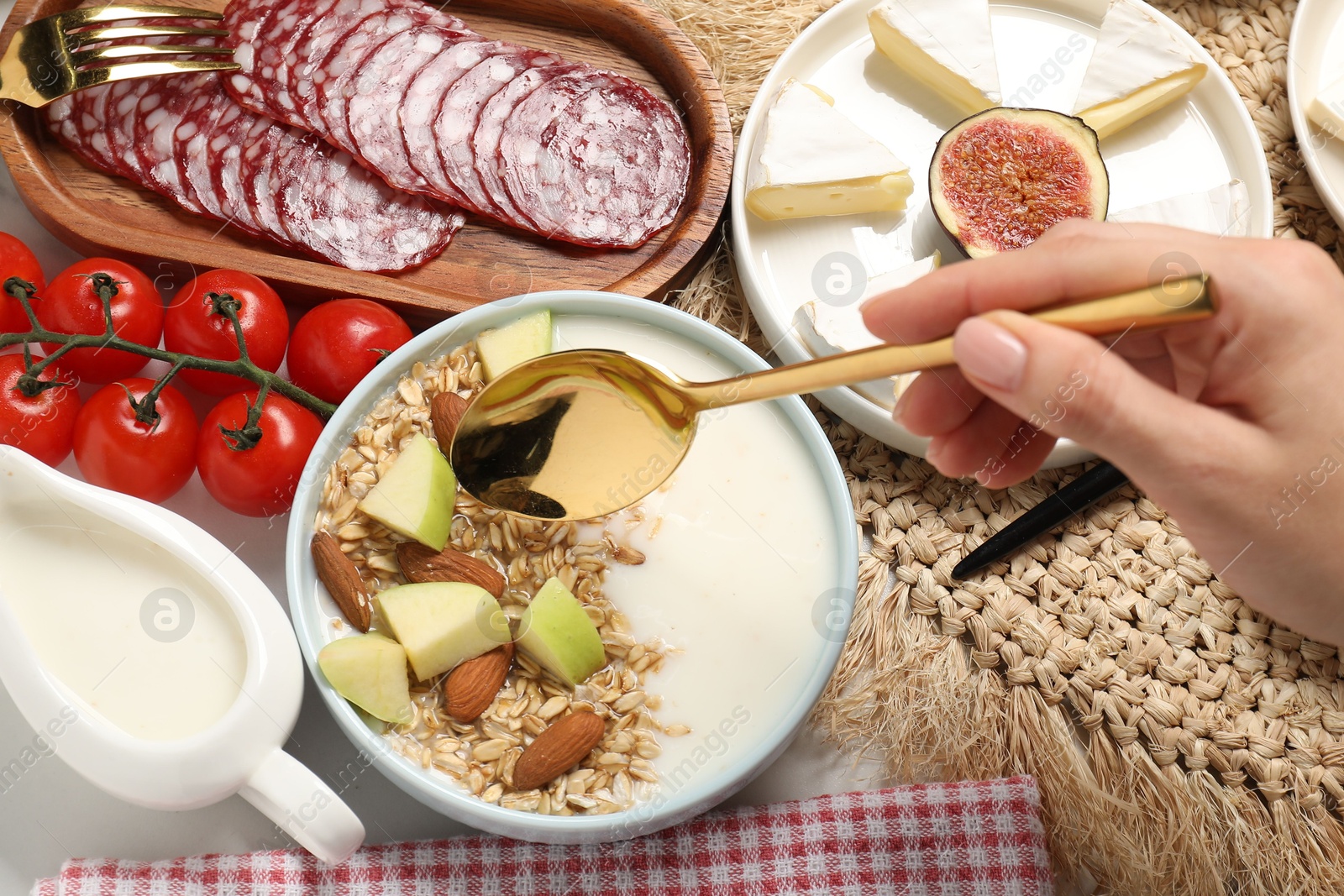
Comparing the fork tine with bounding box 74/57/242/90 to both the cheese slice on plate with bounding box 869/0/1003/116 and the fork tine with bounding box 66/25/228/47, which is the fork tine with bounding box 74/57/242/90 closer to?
the fork tine with bounding box 66/25/228/47

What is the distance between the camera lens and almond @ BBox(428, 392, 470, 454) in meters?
1.32

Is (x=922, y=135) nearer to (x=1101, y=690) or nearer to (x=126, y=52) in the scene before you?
(x=1101, y=690)

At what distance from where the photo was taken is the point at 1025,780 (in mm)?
1420

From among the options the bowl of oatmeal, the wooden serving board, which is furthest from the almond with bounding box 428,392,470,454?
the wooden serving board

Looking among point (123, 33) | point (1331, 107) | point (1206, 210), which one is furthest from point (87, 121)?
point (1331, 107)

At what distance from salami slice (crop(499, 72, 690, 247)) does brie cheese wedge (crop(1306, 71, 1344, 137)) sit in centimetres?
107

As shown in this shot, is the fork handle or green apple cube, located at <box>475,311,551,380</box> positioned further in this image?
green apple cube, located at <box>475,311,551,380</box>

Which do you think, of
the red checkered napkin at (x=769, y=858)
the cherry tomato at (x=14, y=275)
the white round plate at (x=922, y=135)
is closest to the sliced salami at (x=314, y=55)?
the cherry tomato at (x=14, y=275)

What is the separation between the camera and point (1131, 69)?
5.30 feet

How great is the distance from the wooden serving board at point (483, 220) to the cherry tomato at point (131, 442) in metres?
0.25

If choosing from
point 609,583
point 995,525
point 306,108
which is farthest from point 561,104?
point 995,525

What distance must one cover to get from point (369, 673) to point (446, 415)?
0.36 meters

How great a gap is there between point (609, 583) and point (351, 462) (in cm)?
40

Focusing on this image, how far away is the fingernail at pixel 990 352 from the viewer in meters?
0.87
